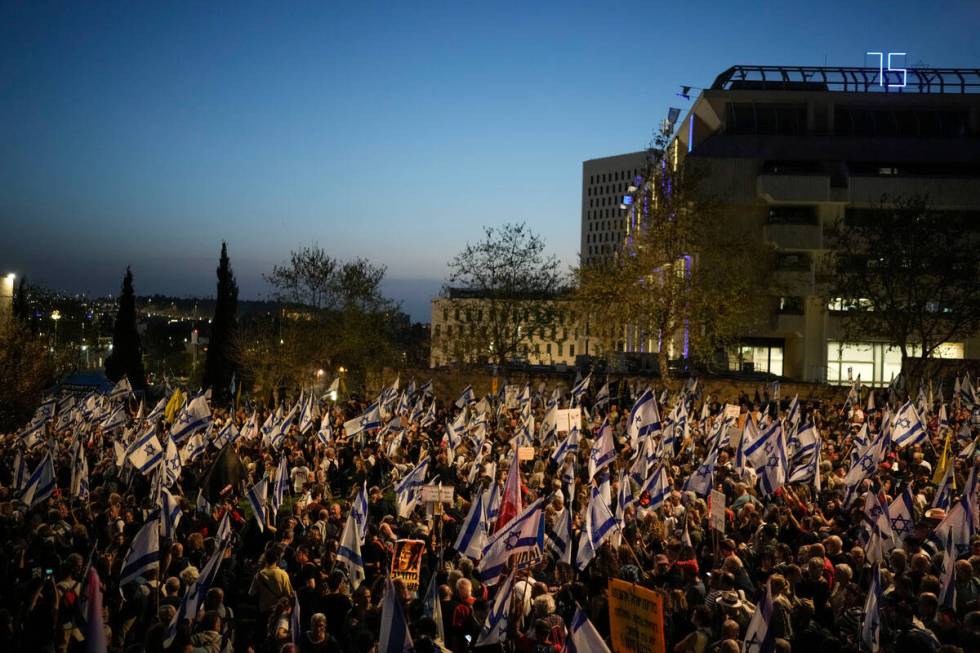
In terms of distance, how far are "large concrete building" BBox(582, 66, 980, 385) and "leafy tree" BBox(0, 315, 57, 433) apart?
1419 inches

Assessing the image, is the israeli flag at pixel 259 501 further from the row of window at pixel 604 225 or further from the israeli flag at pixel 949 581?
the row of window at pixel 604 225

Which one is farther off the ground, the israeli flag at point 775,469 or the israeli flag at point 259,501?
the israeli flag at point 775,469

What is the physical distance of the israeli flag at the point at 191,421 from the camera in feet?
69.8

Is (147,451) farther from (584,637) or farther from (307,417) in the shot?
(584,637)

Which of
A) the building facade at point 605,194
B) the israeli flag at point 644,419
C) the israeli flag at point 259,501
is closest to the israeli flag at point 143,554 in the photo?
the israeli flag at point 259,501

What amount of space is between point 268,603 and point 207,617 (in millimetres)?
1611

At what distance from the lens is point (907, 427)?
67.5 feet

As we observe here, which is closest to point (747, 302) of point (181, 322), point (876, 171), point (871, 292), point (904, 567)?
point (871, 292)

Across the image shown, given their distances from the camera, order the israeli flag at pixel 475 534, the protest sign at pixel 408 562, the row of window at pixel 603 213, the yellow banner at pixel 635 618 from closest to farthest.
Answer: the yellow banner at pixel 635 618
the protest sign at pixel 408 562
the israeli flag at pixel 475 534
the row of window at pixel 603 213

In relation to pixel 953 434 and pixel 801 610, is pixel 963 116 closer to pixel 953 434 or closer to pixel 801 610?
pixel 953 434

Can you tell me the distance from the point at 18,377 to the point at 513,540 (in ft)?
86.7

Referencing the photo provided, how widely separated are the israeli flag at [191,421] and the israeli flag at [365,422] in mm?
3348

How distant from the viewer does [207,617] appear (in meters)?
9.20

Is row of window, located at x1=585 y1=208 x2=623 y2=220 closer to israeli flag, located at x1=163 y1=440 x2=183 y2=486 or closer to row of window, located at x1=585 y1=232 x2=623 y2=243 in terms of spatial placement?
row of window, located at x1=585 y1=232 x2=623 y2=243
